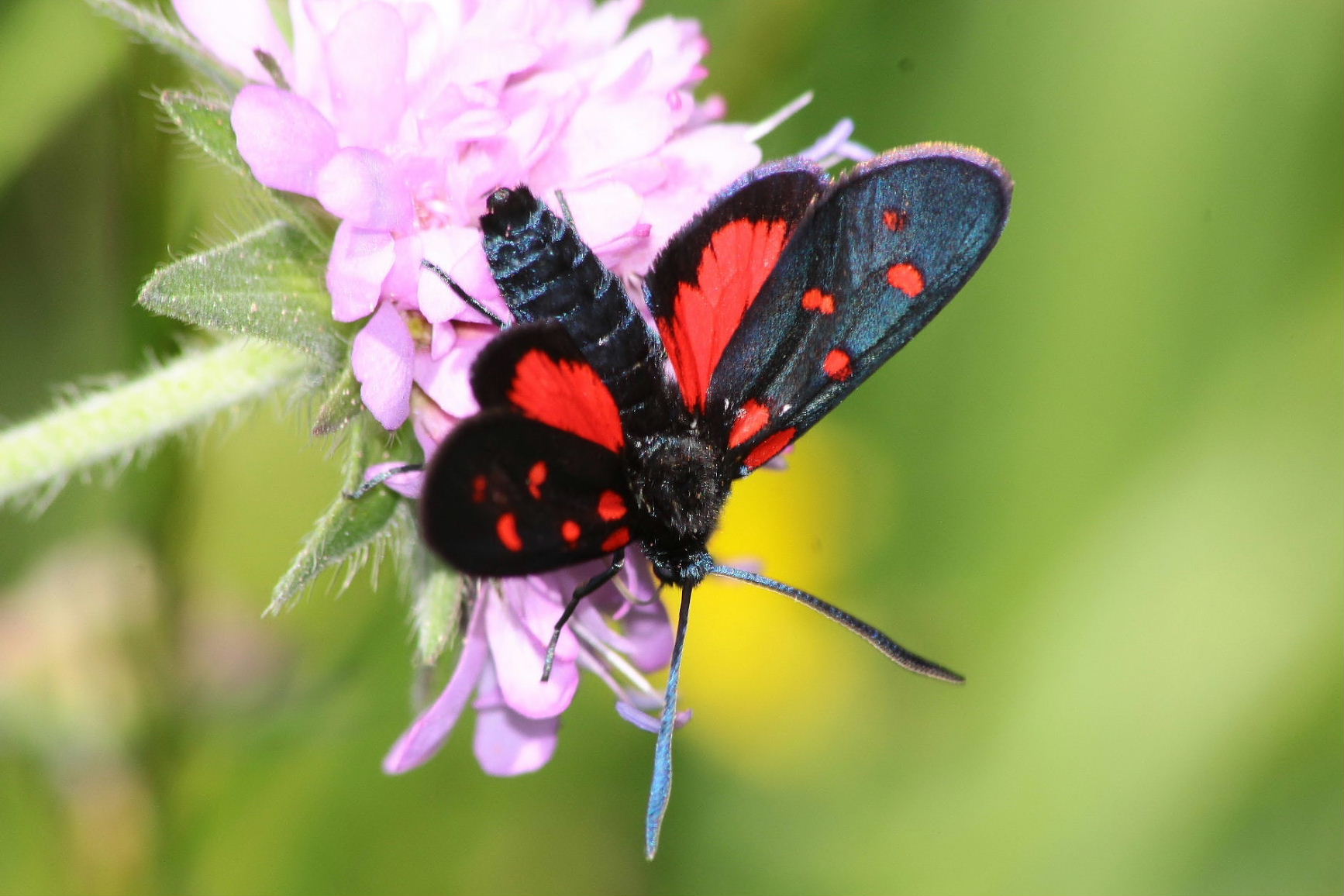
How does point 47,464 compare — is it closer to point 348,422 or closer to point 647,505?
point 348,422

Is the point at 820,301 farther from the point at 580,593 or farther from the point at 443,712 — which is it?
the point at 443,712

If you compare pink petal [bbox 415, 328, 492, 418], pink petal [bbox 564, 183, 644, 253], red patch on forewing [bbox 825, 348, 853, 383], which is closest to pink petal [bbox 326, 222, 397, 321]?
pink petal [bbox 415, 328, 492, 418]

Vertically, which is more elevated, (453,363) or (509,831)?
(453,363)

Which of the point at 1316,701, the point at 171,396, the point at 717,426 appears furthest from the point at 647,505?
the point at 1316,701

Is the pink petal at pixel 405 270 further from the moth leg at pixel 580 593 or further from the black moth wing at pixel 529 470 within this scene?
the moth leg at pixel 580 593

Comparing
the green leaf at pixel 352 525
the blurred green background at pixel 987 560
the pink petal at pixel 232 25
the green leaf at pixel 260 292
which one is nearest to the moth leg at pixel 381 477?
the green leaf at pixel 352 525

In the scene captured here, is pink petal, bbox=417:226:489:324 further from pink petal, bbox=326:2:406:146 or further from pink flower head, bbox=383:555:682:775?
pink flower head, bbox=383:555:682:775
